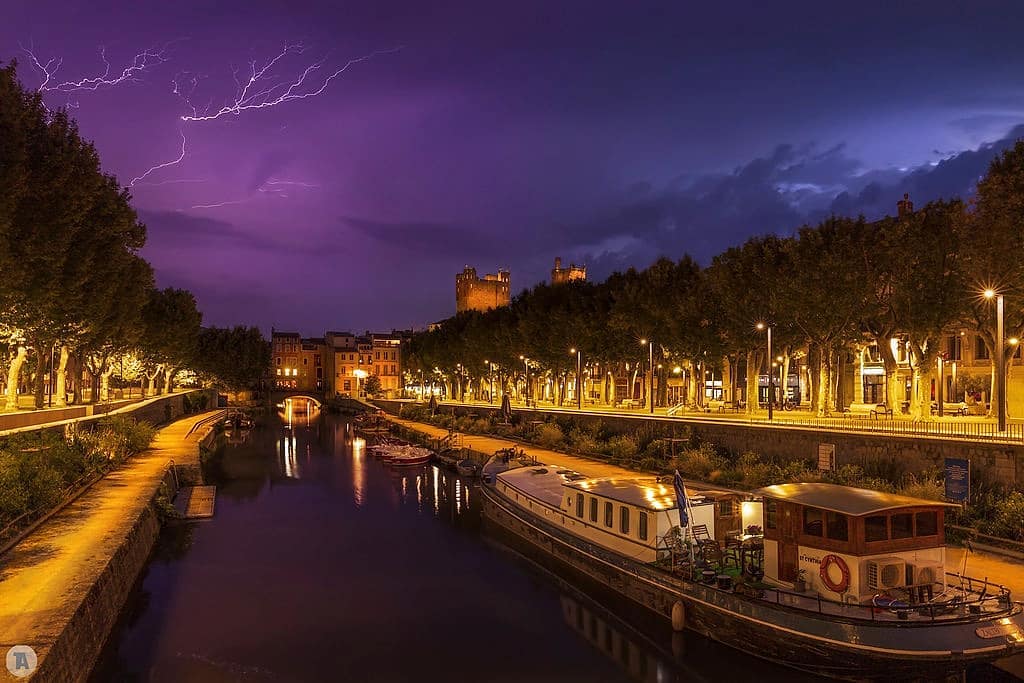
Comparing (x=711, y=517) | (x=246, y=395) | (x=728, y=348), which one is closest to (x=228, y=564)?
(x=711, y=517)

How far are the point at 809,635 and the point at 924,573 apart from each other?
156 inches

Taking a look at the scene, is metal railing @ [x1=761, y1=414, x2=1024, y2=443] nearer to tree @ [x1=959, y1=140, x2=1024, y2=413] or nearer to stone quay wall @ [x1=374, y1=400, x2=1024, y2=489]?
stone quay wall @ [x1=374, y1=400, x2=1024, y2=489]

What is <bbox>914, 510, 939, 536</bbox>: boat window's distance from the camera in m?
21.2

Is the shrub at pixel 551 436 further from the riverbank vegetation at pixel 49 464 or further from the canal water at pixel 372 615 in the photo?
the riverbank vegetation at pixel 49 464

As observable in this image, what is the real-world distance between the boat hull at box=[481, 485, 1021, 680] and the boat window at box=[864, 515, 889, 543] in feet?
7.79

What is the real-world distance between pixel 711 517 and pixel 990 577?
8.70 meters

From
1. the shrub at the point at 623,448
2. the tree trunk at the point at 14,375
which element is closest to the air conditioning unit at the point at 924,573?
the shrub at the point at 623,448

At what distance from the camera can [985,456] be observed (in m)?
30.5

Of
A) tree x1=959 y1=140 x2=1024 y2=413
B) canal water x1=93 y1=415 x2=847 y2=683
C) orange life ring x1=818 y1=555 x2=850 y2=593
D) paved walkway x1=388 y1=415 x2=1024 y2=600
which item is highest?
tree x1=959 y1=140 x2=1024 y2=413

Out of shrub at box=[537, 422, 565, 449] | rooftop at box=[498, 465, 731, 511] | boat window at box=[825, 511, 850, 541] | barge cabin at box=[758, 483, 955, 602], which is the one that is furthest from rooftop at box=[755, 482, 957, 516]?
shrub at box=[537, 422, 565, 449]

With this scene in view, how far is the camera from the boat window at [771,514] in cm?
2320

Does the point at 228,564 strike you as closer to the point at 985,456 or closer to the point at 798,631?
the point at 798,631

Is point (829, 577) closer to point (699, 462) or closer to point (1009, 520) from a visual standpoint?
point (1009, 520)

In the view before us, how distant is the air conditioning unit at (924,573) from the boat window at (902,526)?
908mm
